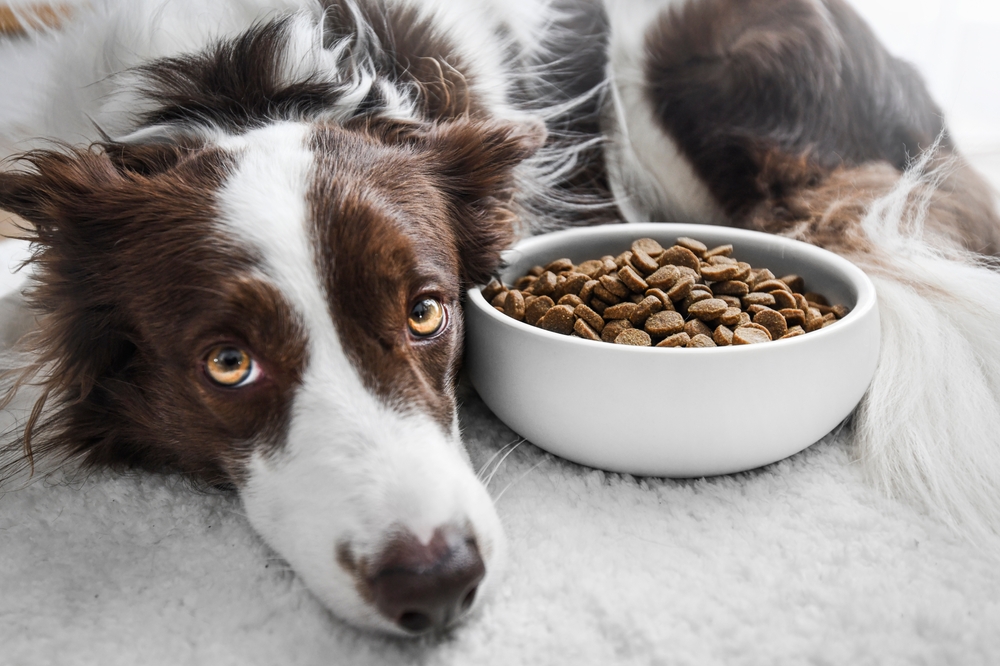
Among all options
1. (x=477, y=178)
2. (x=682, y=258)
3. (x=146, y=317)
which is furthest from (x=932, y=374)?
(x=146, y=317)

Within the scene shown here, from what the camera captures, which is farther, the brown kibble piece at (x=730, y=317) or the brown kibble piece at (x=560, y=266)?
the brown kibble piece at (x=560, y=266)

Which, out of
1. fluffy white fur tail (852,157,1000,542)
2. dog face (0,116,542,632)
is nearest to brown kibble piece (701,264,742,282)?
fluffy white fur tail (852,157,1000,542)

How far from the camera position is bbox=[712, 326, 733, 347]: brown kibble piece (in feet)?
4.22

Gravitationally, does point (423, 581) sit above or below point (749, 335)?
below

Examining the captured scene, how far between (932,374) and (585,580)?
0.83 metres

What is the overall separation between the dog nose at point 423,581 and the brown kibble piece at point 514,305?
0.53 metres

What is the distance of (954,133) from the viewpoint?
2.10m

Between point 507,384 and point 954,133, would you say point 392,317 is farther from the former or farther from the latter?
point 954,133

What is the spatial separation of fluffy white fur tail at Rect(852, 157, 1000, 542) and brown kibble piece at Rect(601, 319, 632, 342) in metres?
0.49

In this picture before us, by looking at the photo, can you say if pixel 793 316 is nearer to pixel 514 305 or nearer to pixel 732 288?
pixel 732 288

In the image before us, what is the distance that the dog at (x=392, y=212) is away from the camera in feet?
3.72

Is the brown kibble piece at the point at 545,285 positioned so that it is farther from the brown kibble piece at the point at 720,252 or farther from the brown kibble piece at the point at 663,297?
the brown kibble piece at the point at 720,252

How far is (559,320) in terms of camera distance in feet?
4.47

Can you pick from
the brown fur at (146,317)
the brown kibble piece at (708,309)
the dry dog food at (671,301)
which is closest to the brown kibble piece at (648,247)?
the dry dog food at (671,301)
